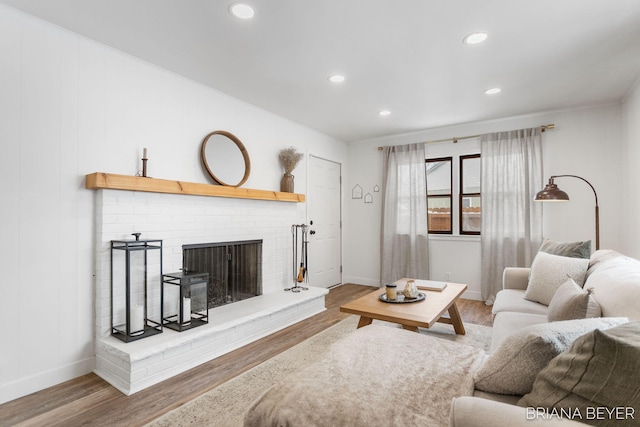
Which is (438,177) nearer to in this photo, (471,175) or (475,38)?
(471,175)

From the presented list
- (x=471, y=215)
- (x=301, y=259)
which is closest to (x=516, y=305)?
(x=471, y=215)

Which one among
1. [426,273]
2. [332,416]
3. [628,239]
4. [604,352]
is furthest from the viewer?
[426,273]

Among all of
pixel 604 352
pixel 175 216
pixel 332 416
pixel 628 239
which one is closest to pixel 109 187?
pixel 175 216

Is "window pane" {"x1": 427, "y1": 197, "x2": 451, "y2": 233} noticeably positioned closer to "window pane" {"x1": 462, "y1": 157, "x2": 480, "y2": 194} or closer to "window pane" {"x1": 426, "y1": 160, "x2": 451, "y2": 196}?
"window pane" {"x1": 426, "y1": 160, "x2": 451, "y2": 196}

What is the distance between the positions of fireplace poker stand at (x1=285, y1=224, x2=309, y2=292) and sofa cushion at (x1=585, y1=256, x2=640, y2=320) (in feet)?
9.50

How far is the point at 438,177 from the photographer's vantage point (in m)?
5.02

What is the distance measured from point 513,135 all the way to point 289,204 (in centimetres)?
313

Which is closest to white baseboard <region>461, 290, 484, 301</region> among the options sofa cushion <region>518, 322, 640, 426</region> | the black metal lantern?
the black metal lantern

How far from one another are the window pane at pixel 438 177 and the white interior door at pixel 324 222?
1488mm

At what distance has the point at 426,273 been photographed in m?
4.93

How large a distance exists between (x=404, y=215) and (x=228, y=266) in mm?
2905

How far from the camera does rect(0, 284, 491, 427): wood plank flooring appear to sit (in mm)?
1906

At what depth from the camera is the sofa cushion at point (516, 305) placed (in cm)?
252

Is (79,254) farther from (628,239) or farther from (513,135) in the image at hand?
(628,239)
